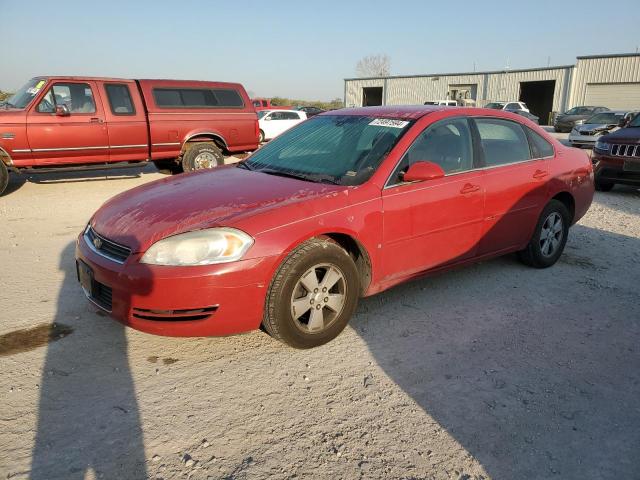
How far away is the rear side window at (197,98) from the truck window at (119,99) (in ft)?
1.71

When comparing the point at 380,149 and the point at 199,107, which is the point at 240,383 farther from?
the point at 199,107

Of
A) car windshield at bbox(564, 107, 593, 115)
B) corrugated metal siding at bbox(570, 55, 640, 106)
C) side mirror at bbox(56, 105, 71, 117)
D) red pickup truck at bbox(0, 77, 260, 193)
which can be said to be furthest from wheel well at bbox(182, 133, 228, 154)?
corrugated metal siding at bbox(570, 55, 640, 106)

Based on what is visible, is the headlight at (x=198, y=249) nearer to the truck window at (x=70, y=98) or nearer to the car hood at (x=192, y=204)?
the car hood at (x=192, y=204)

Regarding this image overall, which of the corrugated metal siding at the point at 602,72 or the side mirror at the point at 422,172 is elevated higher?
the corrugated metal siding at the point at 602,72

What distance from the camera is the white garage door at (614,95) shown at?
34.9m

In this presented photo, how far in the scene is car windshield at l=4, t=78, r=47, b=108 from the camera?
8.67 m

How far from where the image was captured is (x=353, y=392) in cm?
282

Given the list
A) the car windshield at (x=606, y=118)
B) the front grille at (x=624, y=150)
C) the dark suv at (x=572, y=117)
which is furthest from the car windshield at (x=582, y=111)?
the front grille at (x=624, y=150)

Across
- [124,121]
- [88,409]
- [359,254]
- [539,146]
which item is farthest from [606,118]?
[88,409]

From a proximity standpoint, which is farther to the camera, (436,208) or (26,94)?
(26,94)

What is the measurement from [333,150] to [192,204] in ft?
4.23

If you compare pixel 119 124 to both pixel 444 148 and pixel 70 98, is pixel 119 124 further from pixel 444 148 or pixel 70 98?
pixel 444 148

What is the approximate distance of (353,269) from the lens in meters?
3.33

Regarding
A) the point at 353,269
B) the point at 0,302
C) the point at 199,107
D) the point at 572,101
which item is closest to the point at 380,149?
the point at 353,269
